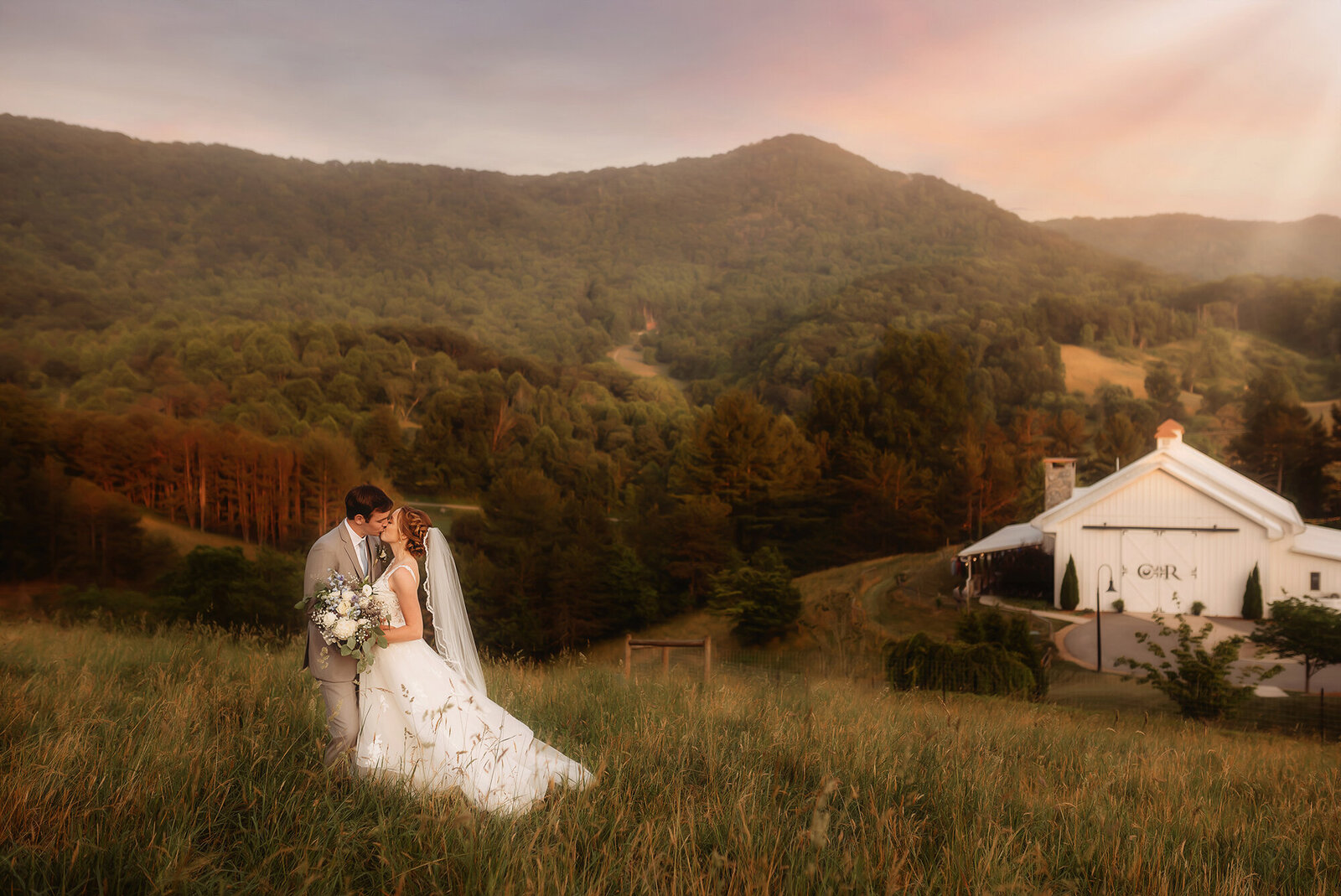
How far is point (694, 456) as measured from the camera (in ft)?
192

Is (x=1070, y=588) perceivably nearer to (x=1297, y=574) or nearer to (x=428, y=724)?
(x=1297, y=574)

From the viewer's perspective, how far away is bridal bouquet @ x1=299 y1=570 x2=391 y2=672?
3832 mm

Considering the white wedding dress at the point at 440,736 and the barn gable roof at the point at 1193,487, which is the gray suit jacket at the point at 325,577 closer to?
the white wedding dress at the point at 440,736

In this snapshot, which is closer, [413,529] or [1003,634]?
[413,529]

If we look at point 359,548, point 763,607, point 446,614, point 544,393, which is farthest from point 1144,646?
point 544,393

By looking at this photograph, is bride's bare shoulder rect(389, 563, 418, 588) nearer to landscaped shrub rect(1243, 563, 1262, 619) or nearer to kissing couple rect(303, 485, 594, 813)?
kissing couple rect(303, 485, 594, 813)

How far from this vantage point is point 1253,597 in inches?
1032

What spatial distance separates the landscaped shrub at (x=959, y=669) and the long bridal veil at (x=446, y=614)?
1163cm

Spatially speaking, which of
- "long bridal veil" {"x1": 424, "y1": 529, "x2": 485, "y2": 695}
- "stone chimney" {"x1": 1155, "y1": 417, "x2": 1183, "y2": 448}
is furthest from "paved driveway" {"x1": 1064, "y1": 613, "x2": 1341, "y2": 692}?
"long bridal veil" {"x1": 424, "y1": 529, "x2": 485, "y2": 695}

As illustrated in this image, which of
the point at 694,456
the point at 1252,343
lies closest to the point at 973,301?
the point at 1252,343

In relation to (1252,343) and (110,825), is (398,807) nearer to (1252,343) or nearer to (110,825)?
(110,825)

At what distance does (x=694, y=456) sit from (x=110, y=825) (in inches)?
2196

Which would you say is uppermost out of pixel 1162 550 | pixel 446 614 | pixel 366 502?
pixel 366 502

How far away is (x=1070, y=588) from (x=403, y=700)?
92.7ft
